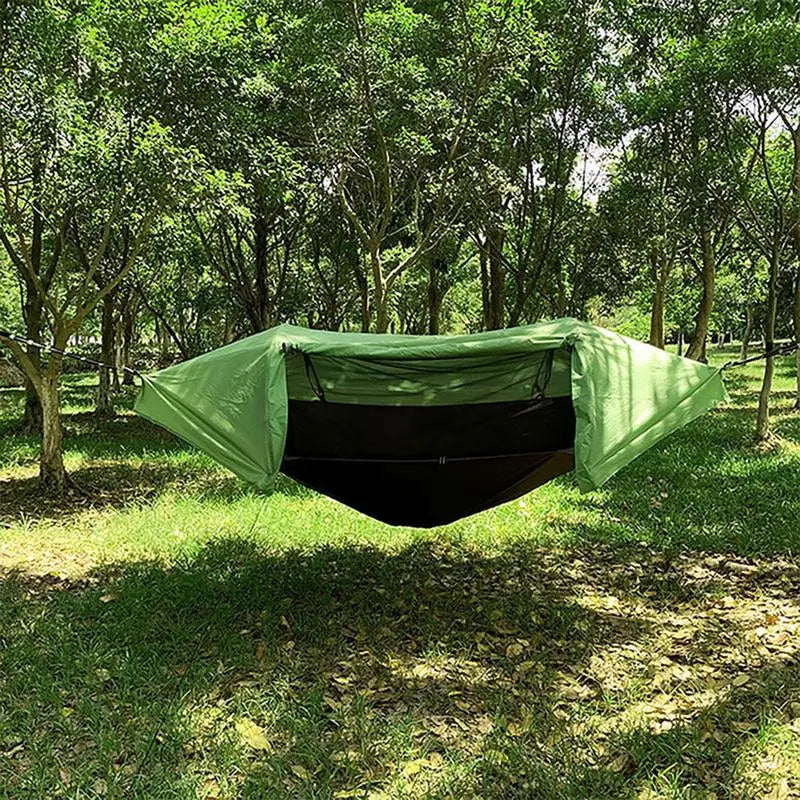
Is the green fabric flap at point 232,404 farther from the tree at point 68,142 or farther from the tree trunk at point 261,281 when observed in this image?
the tree trunk at point 261,281

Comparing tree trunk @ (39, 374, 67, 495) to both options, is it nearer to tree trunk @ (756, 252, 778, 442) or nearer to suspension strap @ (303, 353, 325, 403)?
suspension strap @ (303, 353, 325, 403)

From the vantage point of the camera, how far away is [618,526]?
15.9 ft

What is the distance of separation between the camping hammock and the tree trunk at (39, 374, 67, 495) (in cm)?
278

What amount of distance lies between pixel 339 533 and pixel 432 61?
5057 mm

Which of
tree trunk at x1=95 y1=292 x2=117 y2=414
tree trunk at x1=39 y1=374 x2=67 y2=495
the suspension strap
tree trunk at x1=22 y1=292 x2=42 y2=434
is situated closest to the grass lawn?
tree trunk at x1=39 y1=374 x2=67 y2=495

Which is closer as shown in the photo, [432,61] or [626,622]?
[626,622]

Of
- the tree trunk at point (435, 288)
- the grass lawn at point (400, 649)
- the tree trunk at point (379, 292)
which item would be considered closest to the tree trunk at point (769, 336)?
the grass lawn at point (400, 649)

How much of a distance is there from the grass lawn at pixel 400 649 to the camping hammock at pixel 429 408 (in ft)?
2.15

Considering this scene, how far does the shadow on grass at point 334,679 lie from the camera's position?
228 centimetres

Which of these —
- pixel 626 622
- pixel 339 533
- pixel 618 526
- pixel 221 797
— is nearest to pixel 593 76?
pixel 618 526

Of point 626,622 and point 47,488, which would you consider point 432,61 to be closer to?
point 47,488

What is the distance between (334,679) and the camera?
9.43 ft

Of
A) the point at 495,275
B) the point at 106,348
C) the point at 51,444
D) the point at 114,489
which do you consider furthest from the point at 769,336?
the point at 106,348

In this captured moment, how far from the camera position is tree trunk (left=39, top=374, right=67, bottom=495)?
18.1 feet
